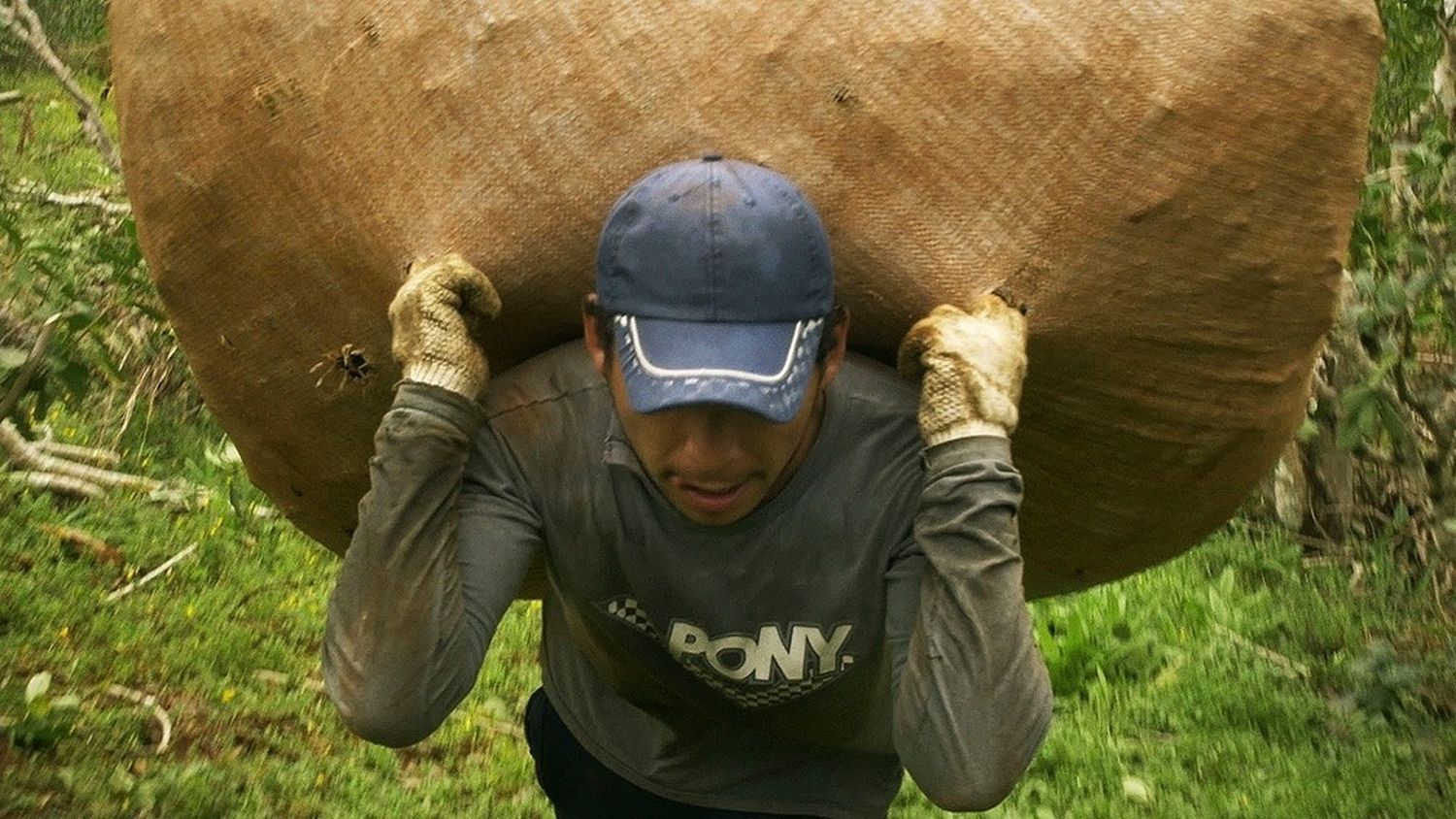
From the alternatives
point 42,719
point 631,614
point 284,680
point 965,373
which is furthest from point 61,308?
point 965,373

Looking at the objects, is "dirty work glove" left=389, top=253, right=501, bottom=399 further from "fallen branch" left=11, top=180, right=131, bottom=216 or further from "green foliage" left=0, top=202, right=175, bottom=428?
"fallen branch" left=11, top=180, right=131, bottom=216

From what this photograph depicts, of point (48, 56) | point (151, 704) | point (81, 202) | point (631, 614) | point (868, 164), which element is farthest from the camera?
point (81, 202)

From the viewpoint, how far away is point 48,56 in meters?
4.66

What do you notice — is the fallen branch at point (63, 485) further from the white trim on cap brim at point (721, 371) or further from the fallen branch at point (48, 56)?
the white trim on cap brim at point (721, 371)

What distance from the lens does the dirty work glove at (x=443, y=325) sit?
1.98 meters

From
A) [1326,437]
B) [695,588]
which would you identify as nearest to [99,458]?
[1326,437]

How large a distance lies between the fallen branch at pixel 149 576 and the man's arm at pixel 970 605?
335 cm

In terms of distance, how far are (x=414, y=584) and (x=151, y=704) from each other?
8.26ft

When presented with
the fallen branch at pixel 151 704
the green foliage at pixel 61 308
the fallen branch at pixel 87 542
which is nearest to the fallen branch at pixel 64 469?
the fallen branch at pixel 87 542

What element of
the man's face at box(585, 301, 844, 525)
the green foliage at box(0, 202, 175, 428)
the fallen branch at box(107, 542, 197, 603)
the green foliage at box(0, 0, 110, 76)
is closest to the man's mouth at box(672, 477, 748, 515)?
the man's face at box(585, 301, 844, 525)

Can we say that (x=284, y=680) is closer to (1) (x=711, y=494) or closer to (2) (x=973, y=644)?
(1) (x=711, y=494)

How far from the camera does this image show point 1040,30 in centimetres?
206

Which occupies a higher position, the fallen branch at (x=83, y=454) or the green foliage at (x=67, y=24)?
the fallen branch at (x=83, y=454)

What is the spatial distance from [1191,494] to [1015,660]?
0.55m
